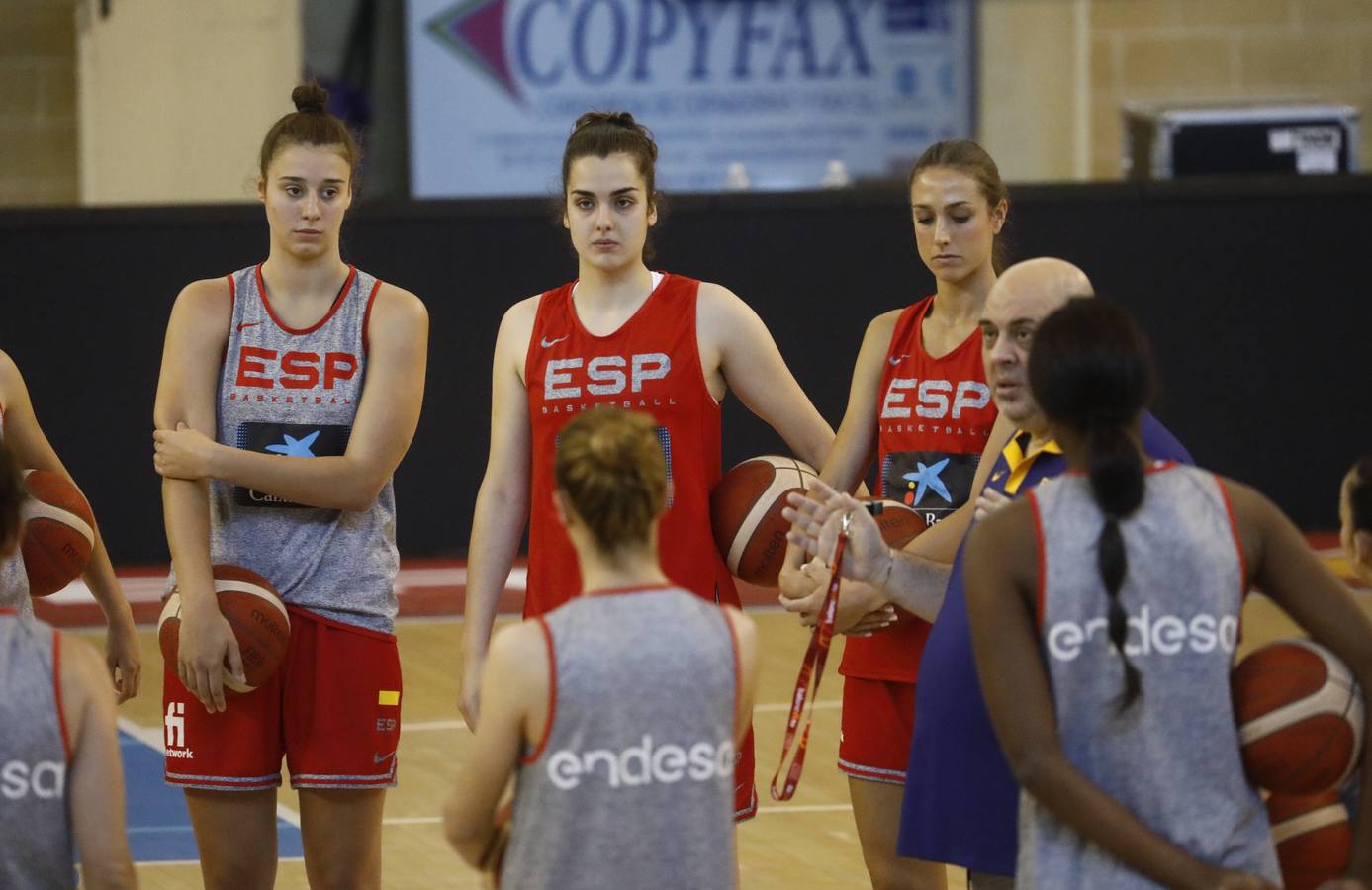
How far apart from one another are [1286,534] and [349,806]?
1.68m

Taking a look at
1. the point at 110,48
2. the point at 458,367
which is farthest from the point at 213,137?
the point at 458,367

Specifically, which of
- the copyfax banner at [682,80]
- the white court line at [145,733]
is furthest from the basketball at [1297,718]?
the copyfax banner at [682,80]

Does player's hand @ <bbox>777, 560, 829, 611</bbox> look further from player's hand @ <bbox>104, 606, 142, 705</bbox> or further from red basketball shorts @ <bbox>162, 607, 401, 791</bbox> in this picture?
player's hand @ <bbox>104, 606, 142, 705</bbox>

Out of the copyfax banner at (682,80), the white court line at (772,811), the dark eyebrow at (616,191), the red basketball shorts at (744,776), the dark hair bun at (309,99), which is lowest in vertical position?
the white court line at (772,811)

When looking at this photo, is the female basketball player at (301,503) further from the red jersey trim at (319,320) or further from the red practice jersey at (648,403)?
the red practice jersey at (648,403)

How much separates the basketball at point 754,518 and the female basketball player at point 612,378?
0.03 meters

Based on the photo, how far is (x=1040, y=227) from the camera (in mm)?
7352

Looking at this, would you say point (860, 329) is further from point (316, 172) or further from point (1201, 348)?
point (316, 172)

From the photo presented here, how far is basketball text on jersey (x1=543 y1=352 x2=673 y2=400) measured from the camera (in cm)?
314

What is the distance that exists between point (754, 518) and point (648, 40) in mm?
7070

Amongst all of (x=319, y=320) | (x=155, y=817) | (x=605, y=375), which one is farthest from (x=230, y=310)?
(x=155, y=817)

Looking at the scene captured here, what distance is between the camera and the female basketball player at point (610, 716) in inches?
81.4

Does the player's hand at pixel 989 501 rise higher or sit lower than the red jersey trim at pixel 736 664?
higher

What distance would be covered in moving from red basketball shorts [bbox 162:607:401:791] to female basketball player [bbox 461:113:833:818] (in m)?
0.21
